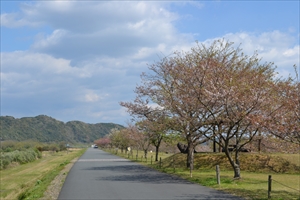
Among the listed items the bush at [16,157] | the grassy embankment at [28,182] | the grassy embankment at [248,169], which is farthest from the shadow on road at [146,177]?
the bush at [16,157]

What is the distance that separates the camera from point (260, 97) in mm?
19516

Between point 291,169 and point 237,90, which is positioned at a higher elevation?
point 237,90

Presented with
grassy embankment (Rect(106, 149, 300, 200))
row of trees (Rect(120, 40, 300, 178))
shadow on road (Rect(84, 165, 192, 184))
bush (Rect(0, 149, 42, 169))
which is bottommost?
bush (Rect(0, 149, 42, 169))

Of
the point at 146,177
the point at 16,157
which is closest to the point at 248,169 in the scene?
the point at 146,177

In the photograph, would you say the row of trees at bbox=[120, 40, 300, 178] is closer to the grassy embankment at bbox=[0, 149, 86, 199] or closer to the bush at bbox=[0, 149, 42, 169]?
the grassy embankment at bbox=[0, 149, 86, 199]

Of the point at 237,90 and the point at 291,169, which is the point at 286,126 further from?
the point at 291,169

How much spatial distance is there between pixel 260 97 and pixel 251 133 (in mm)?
3415

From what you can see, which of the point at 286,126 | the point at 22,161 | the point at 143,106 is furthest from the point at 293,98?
the point at 22,161

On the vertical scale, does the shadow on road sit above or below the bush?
above

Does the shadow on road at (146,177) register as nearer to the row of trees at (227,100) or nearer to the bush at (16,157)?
the row of trees at (227,100)

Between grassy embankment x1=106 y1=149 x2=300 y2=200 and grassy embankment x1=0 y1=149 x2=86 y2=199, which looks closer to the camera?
grassy embankment x1=0 y1=149 x2=86 y2=199

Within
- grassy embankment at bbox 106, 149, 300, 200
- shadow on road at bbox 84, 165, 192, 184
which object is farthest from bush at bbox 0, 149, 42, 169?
shadow on road at bbox 84, 165, 192, 184

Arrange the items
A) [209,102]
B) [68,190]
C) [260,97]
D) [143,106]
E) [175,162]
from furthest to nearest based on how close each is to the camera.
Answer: [175,162], [143,106], [209,102], [260,97], [68,190]

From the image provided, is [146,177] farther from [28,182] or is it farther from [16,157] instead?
[16,157]
